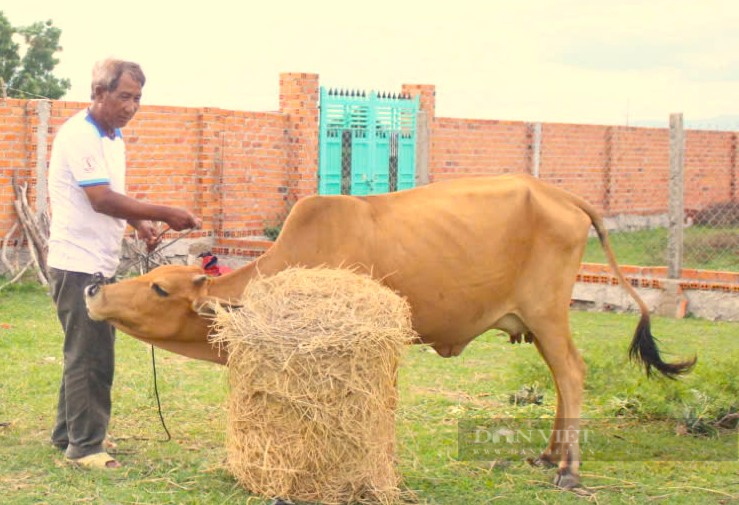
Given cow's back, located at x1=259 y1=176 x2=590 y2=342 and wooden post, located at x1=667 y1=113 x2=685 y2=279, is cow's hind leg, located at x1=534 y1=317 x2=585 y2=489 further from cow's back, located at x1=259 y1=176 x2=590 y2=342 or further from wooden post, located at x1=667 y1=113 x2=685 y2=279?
wooden post, located at x1=667 y1=113 x2=685 y2=279

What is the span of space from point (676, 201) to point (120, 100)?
7651 mm

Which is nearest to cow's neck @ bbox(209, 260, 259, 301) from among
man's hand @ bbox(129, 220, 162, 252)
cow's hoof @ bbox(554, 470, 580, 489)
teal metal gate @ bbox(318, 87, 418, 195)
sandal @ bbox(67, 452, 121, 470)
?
man's hand @ bbox(129, 220, 162, 252)

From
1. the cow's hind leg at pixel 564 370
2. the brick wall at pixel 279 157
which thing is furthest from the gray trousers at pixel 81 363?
the brick wall at pixel 279 157

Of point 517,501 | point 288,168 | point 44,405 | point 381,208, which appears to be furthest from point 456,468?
point 288,168

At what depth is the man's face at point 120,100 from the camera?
19.1 feet

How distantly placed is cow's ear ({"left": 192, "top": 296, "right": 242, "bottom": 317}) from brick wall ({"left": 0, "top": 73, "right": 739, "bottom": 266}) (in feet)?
25.8

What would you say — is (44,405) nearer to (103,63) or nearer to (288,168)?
(103,63)

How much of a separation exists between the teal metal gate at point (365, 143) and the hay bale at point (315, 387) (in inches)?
435

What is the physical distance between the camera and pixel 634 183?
21.9m

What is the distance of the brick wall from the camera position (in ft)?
44.8

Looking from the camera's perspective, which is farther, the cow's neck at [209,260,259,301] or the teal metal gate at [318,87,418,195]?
the teal metal gate at [318,87,418,195]

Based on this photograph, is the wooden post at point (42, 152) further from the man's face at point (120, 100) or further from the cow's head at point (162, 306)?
the cow's head at point (162, 306)

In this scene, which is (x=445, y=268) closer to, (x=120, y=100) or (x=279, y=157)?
(x=120, y=100)

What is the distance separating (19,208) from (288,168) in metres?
4.55
